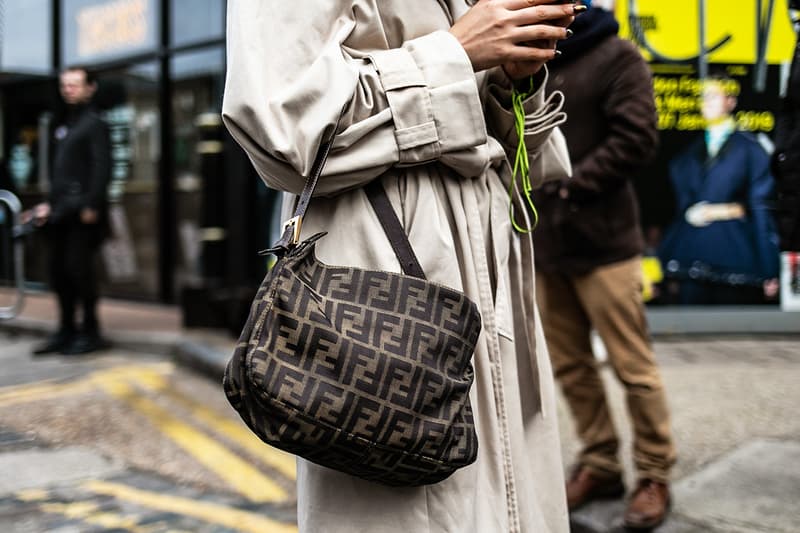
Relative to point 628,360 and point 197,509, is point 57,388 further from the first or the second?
point 628,360

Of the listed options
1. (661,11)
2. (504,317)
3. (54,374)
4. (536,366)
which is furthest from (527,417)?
(661,11)

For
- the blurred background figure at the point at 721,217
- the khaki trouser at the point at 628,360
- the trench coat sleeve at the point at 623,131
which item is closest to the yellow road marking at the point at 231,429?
the khaki trouser at the point at 628,360

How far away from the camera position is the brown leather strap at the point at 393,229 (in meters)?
1.41

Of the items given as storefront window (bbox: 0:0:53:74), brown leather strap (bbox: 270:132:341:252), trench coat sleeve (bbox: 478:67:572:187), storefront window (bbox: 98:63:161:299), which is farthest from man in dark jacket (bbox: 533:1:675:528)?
storefront window (bbox: 0:0:53:74)

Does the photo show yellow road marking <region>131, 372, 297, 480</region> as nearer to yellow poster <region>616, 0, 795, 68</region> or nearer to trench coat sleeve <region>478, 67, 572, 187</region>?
trench coat sleeve <region>478, 67, 572, 187</region>

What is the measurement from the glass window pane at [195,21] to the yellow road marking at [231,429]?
4.00 metres

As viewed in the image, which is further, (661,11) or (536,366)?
(661,11)

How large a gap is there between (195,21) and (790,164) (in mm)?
7132

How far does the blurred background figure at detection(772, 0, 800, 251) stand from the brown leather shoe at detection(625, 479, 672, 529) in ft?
3.18

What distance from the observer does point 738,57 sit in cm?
637

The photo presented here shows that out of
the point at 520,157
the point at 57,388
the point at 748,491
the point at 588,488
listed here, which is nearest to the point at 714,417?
the point at 748,491

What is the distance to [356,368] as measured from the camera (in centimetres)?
126

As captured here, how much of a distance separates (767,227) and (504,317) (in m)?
5.53

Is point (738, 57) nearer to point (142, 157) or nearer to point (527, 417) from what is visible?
point (527, 417)
